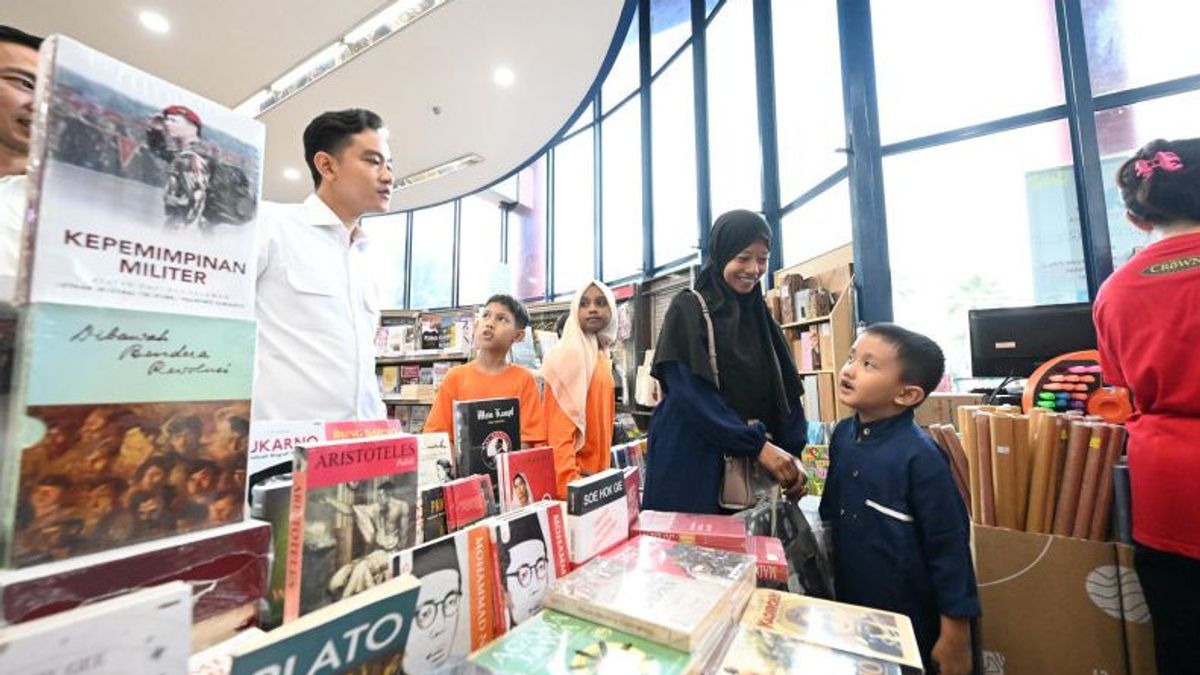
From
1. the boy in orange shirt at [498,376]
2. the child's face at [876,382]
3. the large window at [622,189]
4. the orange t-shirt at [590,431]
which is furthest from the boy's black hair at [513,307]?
the large window at [622,189]

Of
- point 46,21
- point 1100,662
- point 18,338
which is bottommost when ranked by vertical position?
point 1100,662

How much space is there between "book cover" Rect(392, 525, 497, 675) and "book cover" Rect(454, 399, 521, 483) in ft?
1.57

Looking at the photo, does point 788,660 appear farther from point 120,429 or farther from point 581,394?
point 581,394

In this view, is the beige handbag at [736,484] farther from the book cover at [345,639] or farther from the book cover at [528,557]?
the book cover at [345,639]

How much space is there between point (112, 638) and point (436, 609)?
0.30 meters

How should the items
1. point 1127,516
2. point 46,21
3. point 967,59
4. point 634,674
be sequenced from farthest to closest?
point 46,21, point 967,59, point 1127,516, point 634,674

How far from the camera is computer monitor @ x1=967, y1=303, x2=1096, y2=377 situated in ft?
7.81

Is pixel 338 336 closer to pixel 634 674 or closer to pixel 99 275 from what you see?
pixel 99 275

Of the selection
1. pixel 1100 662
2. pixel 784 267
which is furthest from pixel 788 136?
pixel 1100 662

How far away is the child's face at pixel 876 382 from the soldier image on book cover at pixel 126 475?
4.69ft

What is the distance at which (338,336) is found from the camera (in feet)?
4.74

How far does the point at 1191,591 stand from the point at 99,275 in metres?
2.16

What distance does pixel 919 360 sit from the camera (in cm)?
141

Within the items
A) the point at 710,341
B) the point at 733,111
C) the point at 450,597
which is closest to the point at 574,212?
the point at 733,111
